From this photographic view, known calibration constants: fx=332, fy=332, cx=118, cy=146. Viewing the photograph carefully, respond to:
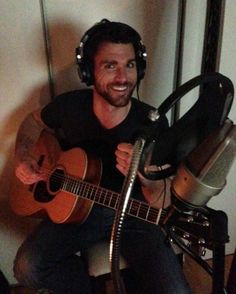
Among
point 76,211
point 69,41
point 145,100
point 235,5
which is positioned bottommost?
point 76,211

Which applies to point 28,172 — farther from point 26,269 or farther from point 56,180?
point 26,269

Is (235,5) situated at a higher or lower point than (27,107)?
higher

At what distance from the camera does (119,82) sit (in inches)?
44.5

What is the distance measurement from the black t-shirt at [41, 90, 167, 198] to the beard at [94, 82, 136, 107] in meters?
0.08

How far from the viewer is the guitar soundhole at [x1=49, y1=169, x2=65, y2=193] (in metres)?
1.19

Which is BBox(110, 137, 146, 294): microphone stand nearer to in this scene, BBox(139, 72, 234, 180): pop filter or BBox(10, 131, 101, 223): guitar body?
BBox(139, 72, 234, 180): pop filter

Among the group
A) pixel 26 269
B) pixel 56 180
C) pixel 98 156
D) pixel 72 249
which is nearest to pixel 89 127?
pixel 98 156

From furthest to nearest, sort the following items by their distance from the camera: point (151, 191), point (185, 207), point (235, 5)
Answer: point (235, 5), point (151, 191), point (185, 207)

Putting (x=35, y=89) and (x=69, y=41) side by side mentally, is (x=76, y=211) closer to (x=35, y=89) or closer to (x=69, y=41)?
(x=35, y=89)

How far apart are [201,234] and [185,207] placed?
0.23 ft

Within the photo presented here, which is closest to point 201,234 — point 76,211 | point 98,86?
point 76,211

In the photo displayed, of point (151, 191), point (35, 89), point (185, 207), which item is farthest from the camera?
point (35, 89)

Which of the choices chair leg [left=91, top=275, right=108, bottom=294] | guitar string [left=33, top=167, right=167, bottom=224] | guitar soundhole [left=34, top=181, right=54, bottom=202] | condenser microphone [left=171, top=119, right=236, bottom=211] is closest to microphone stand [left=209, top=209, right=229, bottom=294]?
condenser microphone [left=171, top=119, right=236, bottom=211]

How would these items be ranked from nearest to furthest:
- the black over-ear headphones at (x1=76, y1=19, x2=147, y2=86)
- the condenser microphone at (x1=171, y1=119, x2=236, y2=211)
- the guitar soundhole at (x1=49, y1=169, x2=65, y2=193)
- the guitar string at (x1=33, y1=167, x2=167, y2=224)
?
the condenser microphone at (x1=171, y1=119, x2=236, y2=211) → the guitar string at (x1=33, y1=167, x2=167, y2=224) → the black over-ear headphones at (x1=76, y1=19, x2=147, y2=86) → the guitar soundhole at (x1=49, y1=169, x2=65, y2=193)
